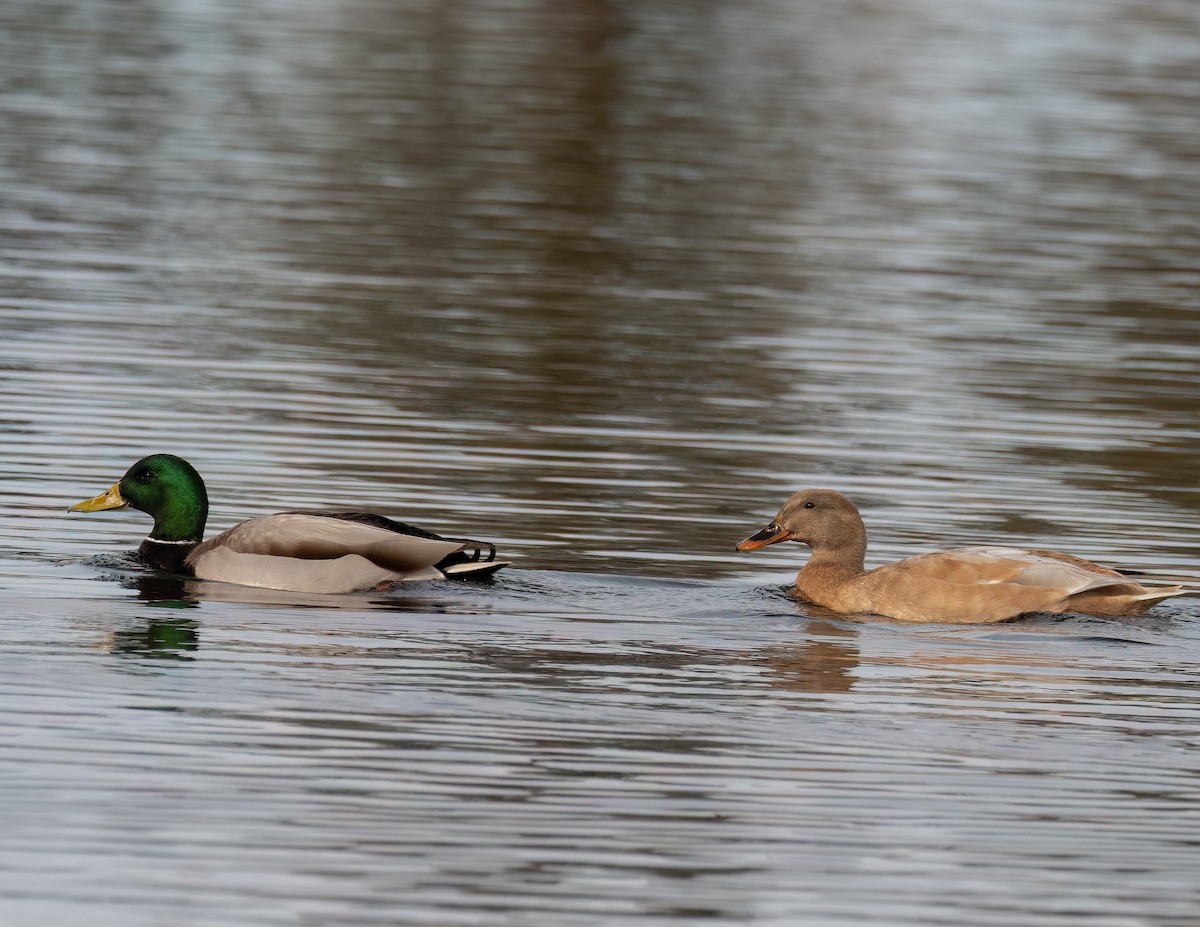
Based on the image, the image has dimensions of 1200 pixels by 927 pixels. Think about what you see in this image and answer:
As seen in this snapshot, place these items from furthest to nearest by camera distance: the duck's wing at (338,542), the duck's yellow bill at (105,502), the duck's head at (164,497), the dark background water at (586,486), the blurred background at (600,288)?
the blurred background at (600,288), the duck's yellow bill at (105,502), the duck's head at (164,497), the duck's wing at (338,542), the dark background water at (586,486)

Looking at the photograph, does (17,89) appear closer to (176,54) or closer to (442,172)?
(176,54)

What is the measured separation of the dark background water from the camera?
27.5ft

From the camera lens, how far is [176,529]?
1349 cm

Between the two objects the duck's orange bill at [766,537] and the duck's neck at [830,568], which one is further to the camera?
the duck's orange bill at [766,537]

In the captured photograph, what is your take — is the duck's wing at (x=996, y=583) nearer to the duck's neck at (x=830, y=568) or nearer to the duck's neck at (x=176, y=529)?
the duck's neck at (x=830, y=568)

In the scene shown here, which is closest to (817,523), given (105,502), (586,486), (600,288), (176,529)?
(586,486)

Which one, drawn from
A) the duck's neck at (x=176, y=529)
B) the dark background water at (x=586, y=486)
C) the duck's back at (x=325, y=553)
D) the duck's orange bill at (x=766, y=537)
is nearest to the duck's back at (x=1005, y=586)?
the dark background water at (x=586, y=486)

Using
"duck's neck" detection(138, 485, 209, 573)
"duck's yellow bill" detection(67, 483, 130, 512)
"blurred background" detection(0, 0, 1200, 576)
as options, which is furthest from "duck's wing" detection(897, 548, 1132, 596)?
"duck's yellow bill" detection(67, 483, 130, 512)

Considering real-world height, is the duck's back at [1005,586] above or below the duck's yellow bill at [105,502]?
below

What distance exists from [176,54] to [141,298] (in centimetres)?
2309

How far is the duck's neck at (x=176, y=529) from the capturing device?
1343cm

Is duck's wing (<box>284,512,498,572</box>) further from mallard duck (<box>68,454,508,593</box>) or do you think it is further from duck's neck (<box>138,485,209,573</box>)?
duck's neck (<box>138,485,209,573</box>)

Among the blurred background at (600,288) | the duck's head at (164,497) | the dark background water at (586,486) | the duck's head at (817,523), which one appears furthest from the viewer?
the blurred background at (600,288)

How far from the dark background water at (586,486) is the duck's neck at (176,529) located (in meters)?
0.37
